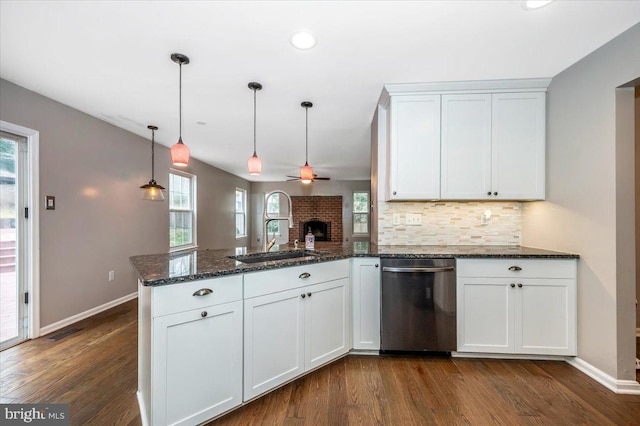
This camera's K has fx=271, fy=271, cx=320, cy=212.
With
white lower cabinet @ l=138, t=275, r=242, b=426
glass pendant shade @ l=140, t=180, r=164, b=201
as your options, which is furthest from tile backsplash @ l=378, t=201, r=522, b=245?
glass pendant shade @ l=140, t=180, r=164, b=201

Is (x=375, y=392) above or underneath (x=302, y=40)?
underneath

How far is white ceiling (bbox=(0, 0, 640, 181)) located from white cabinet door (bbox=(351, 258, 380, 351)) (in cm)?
161

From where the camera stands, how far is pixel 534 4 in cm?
150

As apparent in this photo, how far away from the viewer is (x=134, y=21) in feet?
5.45

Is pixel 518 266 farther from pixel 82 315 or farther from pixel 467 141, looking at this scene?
pixel 82 315

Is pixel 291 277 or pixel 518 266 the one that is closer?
pixel 291 277

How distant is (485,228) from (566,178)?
29.7 inches

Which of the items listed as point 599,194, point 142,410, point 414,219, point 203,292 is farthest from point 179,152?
point 599,194

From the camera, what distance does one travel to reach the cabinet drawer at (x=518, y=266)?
6.94ft

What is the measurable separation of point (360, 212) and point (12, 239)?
285 inches

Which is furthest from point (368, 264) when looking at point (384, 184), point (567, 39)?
point (567, 39)

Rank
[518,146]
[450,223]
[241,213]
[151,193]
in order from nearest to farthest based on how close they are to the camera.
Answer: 1. [518,146]
2. [450,223]
3. [151,193]
4. [241,213]

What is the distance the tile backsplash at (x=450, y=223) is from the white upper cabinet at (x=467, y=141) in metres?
0.29

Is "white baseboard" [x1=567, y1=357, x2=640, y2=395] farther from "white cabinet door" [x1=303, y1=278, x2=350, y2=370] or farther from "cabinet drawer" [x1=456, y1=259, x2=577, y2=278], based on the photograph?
"white cabinet door" [x1=303, y1=278, x2=350, y2=370]
